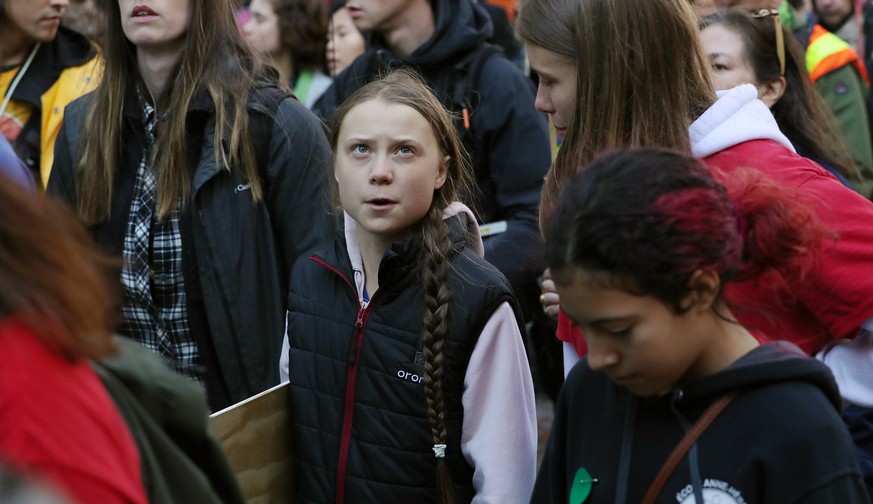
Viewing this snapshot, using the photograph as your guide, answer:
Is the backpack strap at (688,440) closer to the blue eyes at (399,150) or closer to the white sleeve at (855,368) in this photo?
the white sleeve at (855,368)

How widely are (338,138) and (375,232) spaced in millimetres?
308

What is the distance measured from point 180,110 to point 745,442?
7.13 ft

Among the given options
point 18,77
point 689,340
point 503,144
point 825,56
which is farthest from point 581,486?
point 825,56

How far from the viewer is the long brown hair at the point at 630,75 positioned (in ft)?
8.73

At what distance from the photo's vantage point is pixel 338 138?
312 centimetres

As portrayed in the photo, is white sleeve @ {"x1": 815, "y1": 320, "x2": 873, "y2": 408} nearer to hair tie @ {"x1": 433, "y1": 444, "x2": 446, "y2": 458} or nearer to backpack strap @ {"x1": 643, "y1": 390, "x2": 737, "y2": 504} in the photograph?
backpack strap @ {"x1": 643, "y1": 390, "x2": 737, "y2": 504}

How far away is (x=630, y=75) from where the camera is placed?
267 cm

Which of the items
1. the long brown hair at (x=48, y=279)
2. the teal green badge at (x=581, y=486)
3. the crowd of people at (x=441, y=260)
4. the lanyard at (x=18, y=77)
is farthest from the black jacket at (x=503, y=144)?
the long brown hair at (x=48, y=279)

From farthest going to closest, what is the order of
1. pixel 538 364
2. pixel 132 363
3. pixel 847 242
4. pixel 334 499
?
pixel 538 364 < pixel 334 499 < pixel 847 242 < pixel 132 363

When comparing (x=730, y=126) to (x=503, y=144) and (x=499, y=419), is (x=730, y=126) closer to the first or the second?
(x=499, y=419)

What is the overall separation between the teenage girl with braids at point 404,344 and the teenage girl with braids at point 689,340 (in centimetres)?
66

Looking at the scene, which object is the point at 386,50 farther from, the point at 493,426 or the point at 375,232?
the point at 493,426

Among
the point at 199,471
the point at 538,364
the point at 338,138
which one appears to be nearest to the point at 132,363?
the point at 199,471

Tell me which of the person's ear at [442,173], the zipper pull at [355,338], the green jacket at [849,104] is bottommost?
the zipper pull at [355,338]
